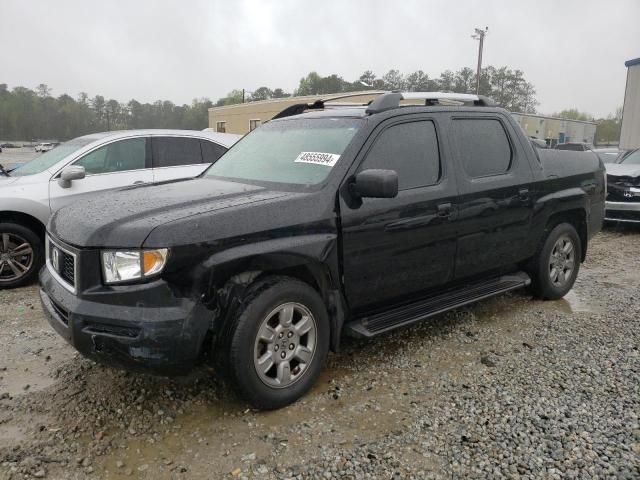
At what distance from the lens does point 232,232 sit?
2.83 metres

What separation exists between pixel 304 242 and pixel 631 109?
2758 cm

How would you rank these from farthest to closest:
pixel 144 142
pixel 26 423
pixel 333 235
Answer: pixel 144 142, pixel 333 235, pixel 26 423

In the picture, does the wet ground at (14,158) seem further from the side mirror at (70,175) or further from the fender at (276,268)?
the fender at (276,268)

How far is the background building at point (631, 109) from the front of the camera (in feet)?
81.4

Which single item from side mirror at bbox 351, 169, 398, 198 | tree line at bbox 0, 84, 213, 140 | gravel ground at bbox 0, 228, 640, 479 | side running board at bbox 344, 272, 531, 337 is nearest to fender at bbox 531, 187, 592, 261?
side running board at bbox 344, 272, 531, 337

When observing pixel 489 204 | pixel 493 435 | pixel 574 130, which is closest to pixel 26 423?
pixel 493 435

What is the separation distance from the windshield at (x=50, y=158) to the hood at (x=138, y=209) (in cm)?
296

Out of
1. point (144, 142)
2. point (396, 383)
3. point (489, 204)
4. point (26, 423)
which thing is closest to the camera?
point (26, 423)

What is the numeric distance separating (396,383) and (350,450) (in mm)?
846

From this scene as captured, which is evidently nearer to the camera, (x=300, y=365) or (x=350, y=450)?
(x=350, y=450)

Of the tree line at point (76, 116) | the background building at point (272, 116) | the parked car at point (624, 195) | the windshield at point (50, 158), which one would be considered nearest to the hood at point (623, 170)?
the parked car at point (624, 195)

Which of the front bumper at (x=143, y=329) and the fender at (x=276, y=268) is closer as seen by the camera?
the front bumper at (x=143, y=329)

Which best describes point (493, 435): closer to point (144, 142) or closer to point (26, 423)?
point (26, 423)

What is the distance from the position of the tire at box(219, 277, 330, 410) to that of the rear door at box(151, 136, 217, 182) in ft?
12.8
